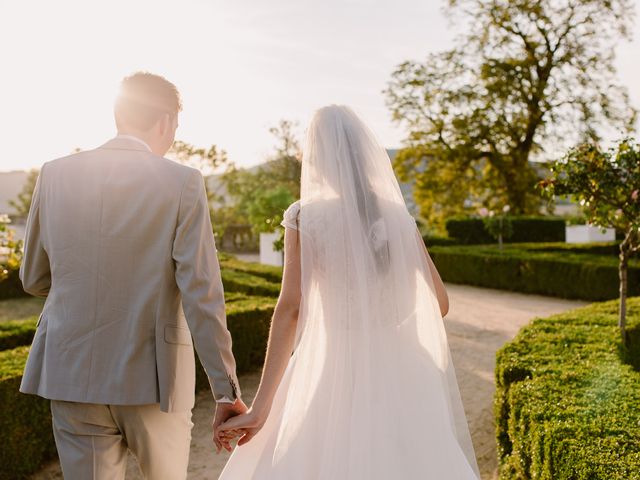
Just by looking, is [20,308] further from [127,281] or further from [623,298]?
[127,281]

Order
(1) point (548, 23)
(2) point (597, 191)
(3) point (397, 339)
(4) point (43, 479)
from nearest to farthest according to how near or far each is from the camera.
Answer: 1. (3) point (397, 339)
2. (4) point (43, 479)
3. (2) point (597, 191)
4. (1) point (548, 23)

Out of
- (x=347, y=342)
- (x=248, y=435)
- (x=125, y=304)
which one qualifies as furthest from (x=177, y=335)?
(x=347, y=342)

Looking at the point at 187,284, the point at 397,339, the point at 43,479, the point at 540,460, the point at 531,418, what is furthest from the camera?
the point at 43,479

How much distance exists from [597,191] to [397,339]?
432 centimetres

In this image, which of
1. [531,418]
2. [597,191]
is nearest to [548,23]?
[597,191]

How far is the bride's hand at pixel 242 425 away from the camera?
212cm

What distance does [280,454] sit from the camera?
2.01 meters

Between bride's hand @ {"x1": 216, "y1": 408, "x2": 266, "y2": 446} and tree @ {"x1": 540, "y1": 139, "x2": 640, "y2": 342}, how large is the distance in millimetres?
4375

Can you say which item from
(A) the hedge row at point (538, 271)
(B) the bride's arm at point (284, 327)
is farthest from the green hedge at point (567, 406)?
(A) the hedge row at point (538, 271)

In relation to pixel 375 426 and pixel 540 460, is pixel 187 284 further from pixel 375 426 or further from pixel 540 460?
pixel 540 460

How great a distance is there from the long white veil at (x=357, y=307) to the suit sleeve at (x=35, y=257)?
952mm

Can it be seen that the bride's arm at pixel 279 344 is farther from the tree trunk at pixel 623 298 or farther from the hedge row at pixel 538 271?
the hedge row at pixel 538 271

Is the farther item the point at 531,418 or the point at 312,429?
the point at 531,418

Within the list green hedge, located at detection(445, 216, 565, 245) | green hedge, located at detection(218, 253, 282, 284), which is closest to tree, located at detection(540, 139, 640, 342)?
green hedge, located at detection(218, 253, 282, 284)
